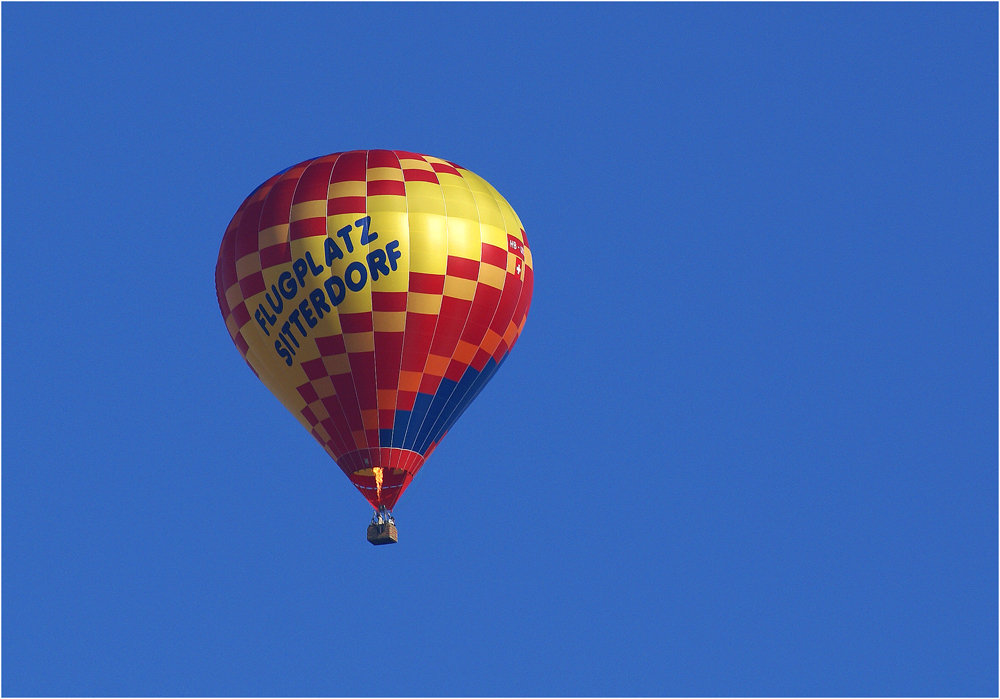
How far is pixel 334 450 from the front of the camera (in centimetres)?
3859

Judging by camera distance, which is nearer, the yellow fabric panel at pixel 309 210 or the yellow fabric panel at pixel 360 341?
the yellow fabric panel at pixel 360 341

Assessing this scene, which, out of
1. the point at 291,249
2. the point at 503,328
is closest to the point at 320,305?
the point at 291,249

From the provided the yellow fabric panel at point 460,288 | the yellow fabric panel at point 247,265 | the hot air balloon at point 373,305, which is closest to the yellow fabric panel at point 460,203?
the hot air balloon at point 373,305

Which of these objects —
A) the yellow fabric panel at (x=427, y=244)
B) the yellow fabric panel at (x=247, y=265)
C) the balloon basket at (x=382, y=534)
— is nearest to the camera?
the balloon basket at (x=382, y=534)

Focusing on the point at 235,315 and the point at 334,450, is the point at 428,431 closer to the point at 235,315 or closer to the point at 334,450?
the point at 334,450

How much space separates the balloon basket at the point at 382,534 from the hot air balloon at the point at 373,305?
0.04m

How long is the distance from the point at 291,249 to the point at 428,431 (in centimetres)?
416

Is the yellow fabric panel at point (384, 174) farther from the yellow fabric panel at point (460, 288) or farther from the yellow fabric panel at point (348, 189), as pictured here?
the yellow fabric panel at point (460, 288)

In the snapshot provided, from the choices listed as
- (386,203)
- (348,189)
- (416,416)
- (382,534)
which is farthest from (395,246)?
(382,534)

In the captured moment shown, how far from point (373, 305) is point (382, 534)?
4.11 meters

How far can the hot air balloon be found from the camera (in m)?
38.1

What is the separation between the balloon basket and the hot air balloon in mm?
35

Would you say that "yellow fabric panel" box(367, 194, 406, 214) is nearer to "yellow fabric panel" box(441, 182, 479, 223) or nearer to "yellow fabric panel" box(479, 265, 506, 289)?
"yellow fabric panel" box(441, 182, 479, 223)

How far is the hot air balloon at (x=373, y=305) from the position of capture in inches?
1499
